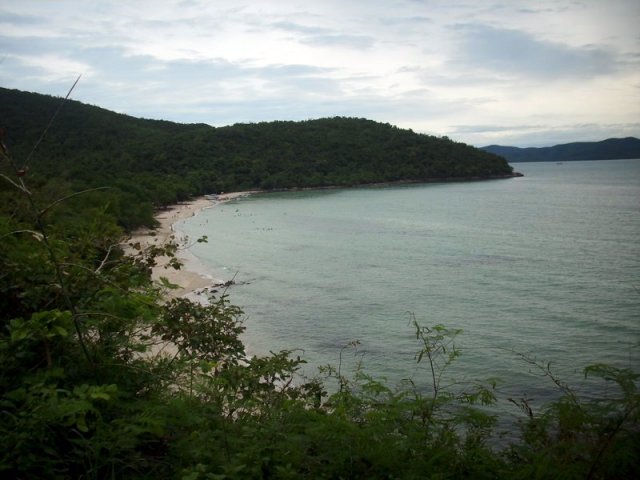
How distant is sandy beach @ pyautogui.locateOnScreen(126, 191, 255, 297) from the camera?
2219cm

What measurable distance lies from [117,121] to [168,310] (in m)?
154

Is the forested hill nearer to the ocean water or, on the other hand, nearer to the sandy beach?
the sandy beach

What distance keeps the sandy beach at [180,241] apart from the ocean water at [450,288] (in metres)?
1.64

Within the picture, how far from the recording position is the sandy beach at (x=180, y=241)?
72.8ft

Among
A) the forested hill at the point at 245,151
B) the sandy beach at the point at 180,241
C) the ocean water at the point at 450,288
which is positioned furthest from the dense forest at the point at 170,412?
the forested hill at the point at 245,151

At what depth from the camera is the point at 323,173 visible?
143000 mm

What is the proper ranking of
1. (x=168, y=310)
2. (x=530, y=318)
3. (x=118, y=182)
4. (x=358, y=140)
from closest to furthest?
(x=168, y=310)
(x=530, y=318)
(x=118, y=182)
(x=358, y=140)

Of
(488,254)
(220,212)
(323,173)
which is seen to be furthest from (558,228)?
(323,173)

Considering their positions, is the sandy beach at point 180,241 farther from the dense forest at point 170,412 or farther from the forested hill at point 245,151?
the forested hill at point 245,151

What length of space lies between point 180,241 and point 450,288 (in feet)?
71.8

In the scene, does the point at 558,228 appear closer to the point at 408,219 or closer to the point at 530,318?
the point at 408,219

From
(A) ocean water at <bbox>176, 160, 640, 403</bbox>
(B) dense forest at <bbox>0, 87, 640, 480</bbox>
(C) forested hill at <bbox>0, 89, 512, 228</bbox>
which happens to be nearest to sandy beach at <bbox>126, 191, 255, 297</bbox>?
(B) dense forest at <bbox>0, 87, 640, 480</bbox>

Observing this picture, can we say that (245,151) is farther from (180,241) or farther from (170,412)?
(170,412)

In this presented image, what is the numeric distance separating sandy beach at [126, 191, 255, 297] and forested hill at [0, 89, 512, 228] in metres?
3.75
